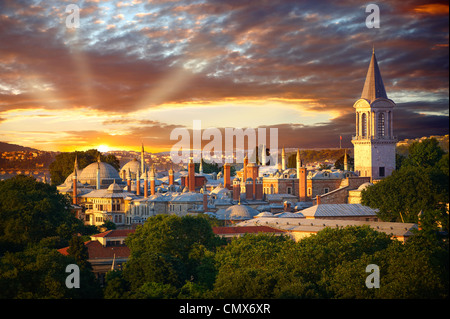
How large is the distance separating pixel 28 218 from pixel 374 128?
30.8 m

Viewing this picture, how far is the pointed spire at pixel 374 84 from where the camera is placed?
5794cm

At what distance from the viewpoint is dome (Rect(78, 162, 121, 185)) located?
276 ft

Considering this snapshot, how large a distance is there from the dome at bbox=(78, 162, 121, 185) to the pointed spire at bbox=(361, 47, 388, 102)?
37187 mm

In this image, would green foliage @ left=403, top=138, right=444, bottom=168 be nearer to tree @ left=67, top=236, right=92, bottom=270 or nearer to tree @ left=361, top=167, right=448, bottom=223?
tree @ left=361, top=167, right=448, bottom=223

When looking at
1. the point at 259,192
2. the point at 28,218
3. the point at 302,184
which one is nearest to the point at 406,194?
the point at 302,184

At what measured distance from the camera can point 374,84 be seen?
2283 inches

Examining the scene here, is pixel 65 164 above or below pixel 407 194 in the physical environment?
above

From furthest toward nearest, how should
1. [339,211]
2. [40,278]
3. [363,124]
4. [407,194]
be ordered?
[363,124], [339,211], [407,194], [40,278]

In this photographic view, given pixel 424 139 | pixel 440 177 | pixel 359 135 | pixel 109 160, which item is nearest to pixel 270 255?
pixel 440 177

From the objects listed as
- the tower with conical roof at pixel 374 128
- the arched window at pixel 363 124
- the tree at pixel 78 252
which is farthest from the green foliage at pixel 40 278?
the arched window at pixel 363 124

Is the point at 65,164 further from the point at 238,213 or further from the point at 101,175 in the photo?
the point at 238,213

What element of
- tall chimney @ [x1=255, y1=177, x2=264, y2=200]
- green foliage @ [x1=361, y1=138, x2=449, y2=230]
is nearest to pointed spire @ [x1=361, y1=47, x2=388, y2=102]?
green foliage @ [x1=361, y1=138, x2=449, y2=230]

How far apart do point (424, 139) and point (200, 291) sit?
42.4m

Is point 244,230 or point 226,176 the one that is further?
point 226,176
